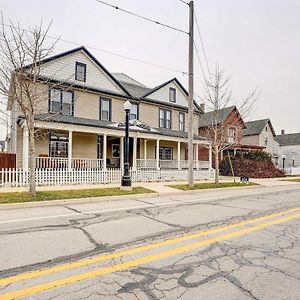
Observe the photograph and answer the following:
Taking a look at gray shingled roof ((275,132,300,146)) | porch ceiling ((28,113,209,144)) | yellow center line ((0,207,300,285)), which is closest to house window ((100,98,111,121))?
porch ceiling ((28,113,209,144))

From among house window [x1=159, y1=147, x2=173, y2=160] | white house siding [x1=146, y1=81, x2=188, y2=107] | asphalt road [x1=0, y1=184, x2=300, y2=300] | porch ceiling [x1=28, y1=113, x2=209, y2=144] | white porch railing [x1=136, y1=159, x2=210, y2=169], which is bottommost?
asphalt road [x1=0, y1=184, x2=300, y2=300]

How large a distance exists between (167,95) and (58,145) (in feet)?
40.0

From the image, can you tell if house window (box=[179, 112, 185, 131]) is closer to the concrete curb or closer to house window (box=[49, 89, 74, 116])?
house window (box=[49, 89, 74, 116])

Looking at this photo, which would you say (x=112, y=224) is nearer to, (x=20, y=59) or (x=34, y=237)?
(x=34, y=237)

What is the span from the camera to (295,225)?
7.18 m

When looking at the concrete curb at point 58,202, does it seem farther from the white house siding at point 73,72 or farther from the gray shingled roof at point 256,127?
the gray shingled roof at point 256,127

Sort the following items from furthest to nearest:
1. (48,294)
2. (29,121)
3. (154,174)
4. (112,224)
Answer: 1. (154,174)
2. (29,121)
3. (112,224)
4. (48,294)

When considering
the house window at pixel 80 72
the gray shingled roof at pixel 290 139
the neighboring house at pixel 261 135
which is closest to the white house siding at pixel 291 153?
the gray shingled roof at pixel 290 139

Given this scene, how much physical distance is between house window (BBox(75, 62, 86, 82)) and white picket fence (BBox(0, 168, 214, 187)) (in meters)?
8.13

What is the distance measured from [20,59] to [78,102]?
30.9 ft

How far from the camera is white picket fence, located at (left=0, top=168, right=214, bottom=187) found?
1412 cm

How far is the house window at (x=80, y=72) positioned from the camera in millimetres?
21219

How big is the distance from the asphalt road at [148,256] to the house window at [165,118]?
19.1 meters

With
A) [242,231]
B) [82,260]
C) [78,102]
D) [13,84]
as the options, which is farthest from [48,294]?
[78,102]
